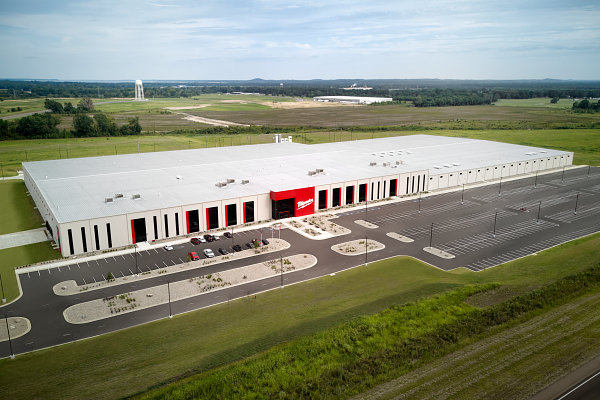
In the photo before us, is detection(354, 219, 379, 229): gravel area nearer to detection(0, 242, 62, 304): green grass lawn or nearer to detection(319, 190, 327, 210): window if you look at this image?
detection(319, 190, 327, 210): window

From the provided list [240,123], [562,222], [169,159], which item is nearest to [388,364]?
[562,222]

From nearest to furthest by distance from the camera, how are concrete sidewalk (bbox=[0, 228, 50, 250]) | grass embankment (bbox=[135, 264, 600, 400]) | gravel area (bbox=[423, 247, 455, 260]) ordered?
grass embankment (bbox=[135, 264, 600, 400])
gravel area (bbox=[423, 247, 455, 260])
concrete sidewalk (bbox=[0, 228, 50, 250])

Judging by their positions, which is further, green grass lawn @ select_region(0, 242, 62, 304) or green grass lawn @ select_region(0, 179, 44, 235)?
green grass lawn @ select_region(0, 179, 44, 235)

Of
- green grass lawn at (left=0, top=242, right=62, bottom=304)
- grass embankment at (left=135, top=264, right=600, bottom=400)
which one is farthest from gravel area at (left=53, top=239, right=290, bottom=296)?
grass embankment at (left=135, top=264, right=600, bottom=400)

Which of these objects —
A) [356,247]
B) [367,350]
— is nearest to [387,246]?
[356,247]

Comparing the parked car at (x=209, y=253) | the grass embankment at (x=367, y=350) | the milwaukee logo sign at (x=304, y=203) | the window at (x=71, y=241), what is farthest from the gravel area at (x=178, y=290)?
the milwaukee logo sign at (x=304, y=203)

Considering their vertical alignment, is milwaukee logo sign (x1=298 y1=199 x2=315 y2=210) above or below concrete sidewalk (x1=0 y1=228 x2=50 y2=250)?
above

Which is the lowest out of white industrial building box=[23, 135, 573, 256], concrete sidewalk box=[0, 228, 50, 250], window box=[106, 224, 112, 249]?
concrete sidewalk box=[0, 228, 50, 250]
